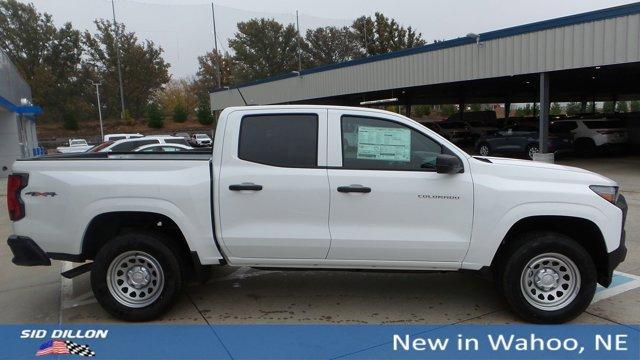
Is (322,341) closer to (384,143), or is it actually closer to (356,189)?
(356,189)

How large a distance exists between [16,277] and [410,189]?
193 inches

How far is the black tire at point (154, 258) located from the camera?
14.8 feet

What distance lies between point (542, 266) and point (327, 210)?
6.24ft

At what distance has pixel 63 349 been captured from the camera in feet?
13.5

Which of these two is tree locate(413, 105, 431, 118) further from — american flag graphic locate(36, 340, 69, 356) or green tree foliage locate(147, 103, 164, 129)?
american flag graphic locate(36, 340, 69, 356)

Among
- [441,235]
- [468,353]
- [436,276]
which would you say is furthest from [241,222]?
[436,276]

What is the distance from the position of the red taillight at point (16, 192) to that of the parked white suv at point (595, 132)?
70.0 feet

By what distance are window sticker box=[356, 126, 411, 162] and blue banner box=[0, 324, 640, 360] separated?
147cm

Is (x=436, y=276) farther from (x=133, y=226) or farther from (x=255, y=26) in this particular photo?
(x=255, y=26)

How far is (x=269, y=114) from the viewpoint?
465cm

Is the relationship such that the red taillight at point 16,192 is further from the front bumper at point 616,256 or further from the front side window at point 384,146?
the front bumper at point 616,256

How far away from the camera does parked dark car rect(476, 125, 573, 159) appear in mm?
20122

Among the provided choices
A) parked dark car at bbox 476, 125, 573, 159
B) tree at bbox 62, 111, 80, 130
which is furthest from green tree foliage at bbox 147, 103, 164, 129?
parked dark car at bbox 476, 125, 573, 159

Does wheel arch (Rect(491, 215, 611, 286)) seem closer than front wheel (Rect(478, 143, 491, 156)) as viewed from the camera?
Yes
